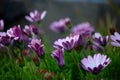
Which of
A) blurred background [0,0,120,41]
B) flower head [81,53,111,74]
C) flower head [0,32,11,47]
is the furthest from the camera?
blurred background [0,0,120,41]

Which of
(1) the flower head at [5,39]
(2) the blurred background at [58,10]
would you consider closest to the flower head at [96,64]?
(1) the flower head at [5,39]

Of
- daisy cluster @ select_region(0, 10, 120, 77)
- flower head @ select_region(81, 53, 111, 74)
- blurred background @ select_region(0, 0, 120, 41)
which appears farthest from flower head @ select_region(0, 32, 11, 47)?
blurred background @ select_region(0, 0, 120, 41)

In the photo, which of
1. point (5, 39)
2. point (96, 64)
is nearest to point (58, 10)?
point (5, 39)

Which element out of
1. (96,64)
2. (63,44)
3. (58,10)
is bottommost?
(96,64)

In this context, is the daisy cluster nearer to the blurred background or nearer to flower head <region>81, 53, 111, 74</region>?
flower head <region>81, 53, 111, 74</region>

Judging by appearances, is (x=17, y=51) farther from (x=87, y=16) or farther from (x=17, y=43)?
(x=87, y=16)

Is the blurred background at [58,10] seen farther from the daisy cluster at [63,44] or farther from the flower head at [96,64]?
the flower head at [96,64]

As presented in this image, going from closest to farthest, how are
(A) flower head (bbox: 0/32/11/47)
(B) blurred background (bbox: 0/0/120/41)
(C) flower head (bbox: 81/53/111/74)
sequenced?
(C) flower head (bbox: 81/53/111/74) → (A) flower head (bbox: 0/32/11/47) → (B) blurred background (bbox: 0/0/120/41)

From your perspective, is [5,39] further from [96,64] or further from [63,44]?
[96,64]

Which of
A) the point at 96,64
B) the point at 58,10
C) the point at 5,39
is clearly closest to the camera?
the point at 96,64
